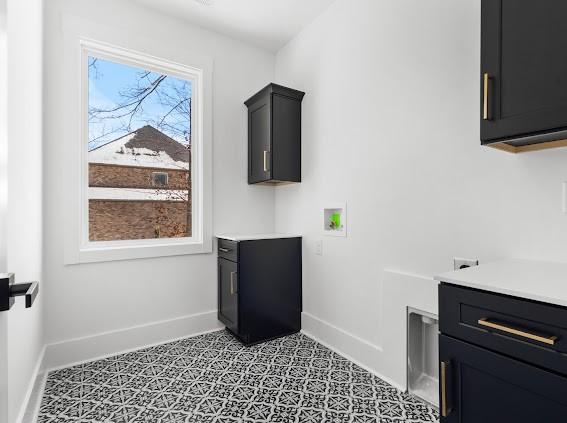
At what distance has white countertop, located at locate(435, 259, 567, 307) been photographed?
94 centimetres

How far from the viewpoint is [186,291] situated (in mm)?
2725

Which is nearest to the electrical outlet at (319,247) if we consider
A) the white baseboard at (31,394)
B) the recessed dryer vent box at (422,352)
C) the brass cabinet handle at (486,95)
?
the recessed dryer vent box at (422,352)

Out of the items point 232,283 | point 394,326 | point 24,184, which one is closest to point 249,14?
point 24,184

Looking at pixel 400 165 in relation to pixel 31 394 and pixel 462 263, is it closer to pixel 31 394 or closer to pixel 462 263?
pixel 462 263

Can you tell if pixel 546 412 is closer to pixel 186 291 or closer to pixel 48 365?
pixel 186 291

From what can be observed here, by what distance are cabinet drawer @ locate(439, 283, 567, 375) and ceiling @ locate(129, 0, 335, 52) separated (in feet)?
7.95

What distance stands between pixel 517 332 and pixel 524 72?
36.5 inches

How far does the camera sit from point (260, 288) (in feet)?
8.38

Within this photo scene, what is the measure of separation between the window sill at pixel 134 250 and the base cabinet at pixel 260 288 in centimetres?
24

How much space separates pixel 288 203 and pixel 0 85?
2373 mm

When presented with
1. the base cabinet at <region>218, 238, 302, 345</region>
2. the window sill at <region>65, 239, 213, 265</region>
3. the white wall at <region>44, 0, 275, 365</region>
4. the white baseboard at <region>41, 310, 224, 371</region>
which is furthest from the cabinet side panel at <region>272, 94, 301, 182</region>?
the white baseboard at <region>41, 310, 224, 371</region>

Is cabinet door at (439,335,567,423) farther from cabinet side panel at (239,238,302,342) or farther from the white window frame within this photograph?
the white window frame

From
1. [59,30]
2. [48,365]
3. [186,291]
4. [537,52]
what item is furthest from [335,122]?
[48,365]

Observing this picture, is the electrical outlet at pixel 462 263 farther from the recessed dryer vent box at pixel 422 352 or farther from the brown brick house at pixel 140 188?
the brown brick house at pixel 140 188
